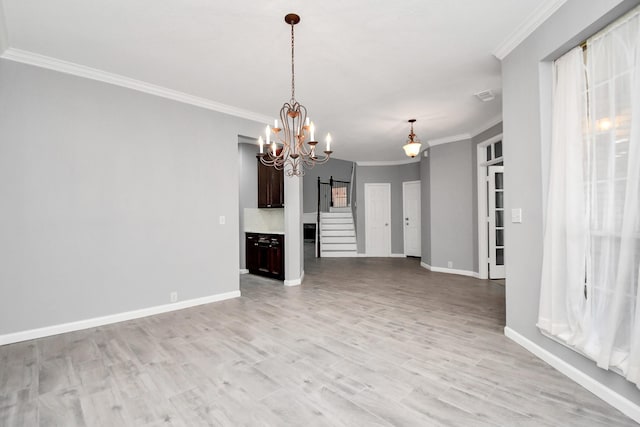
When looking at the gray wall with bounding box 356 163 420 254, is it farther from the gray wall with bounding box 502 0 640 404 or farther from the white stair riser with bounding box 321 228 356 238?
the gray wall with bounding box 502 0 640 404

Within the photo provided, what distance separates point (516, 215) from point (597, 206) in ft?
2.50

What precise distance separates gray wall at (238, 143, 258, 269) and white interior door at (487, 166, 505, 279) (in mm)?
4624

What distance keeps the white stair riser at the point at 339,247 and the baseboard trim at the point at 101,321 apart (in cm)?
497

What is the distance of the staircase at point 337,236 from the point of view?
8992 mm

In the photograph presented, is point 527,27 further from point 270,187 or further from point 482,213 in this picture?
point 270,187

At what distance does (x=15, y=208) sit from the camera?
2902mm

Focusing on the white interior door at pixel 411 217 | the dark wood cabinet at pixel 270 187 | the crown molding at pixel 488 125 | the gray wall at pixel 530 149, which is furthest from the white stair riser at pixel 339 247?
the gray wall at pixel 530 149

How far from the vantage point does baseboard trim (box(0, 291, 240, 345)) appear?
9.50 ft

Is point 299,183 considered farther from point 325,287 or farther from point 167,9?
point 167,9

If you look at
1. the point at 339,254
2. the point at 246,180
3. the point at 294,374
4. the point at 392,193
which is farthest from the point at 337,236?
the point at 294,374

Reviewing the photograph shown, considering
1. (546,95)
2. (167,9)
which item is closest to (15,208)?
(167,9)

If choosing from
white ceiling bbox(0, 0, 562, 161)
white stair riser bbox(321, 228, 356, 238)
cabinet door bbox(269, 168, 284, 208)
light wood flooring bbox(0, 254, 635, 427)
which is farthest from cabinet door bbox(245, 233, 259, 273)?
white stair riser bbox(321, 228, 356, 238)

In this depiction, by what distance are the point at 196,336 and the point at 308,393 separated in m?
1.52

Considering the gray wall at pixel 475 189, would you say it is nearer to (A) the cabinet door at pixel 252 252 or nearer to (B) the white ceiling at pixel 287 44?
(B) the white ceiling at pixel 287 44
